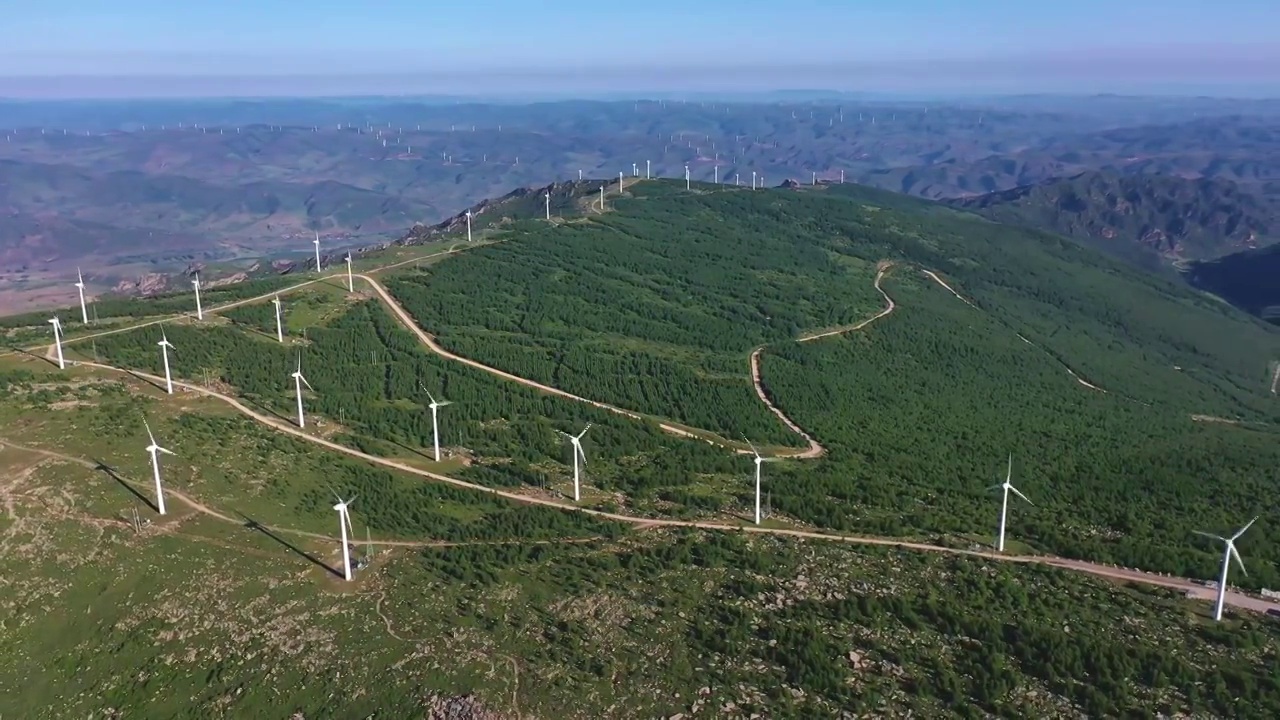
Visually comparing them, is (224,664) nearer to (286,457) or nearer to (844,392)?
(286,457)

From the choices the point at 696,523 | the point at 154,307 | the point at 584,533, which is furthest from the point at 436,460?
the point at 154,307

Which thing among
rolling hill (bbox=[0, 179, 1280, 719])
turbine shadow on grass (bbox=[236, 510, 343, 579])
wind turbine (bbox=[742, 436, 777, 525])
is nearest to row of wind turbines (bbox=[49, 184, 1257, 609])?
wind turbine (bbox=[742, 436, 777, 525])

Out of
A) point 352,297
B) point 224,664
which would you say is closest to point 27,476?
point 224,664

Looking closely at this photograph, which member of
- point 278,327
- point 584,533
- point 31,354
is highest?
point 31,354

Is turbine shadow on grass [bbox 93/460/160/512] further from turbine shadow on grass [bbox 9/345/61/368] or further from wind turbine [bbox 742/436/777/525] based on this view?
wind turbine [bbox 742/436/777/525]

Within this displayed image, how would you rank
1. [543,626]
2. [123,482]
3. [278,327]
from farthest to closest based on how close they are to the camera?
[278,327], [123,482], [543,626]

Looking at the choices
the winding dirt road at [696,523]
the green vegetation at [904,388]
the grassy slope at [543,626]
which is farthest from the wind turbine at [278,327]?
the grassy slope at [543,626]

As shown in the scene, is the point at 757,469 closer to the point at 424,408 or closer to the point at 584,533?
the point at 584,533
